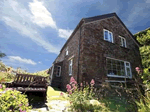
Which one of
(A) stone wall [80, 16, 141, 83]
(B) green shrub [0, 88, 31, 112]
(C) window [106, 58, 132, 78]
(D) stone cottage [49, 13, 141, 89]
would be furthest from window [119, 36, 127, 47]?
(B) green shrub [0, 88, 31, 112]

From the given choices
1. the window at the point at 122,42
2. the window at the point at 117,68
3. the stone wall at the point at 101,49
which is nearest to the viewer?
the stone wall at the point at 101,49

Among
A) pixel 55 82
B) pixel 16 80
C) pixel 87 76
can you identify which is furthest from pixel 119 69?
pixel 16 80

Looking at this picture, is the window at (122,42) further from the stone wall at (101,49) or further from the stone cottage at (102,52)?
the stone wall at (101,49)

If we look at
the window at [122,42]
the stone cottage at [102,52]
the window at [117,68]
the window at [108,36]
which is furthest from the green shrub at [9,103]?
the window at [122,42]

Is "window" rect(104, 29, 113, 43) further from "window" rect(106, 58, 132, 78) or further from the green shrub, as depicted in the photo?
the green shrub

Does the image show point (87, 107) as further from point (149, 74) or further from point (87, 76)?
point (149, 74)

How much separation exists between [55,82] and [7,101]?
981 cm

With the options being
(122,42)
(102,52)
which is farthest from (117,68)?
(122,42)

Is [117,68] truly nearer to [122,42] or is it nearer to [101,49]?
[101,49]

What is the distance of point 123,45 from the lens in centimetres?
1005

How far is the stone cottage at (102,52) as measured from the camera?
6645 mm

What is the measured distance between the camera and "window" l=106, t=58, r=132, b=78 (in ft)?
25.9

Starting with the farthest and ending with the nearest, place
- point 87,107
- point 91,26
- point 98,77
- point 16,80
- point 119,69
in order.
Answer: point 119,69 < point 91,26 < point 98,77 < point 16,80 < point 87,107

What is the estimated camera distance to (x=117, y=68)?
838 cm
